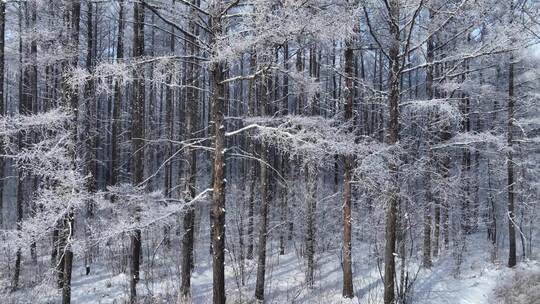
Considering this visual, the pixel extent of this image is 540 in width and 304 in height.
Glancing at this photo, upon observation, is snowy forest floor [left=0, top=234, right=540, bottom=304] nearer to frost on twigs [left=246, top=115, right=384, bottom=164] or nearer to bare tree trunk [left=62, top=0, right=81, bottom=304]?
bare tree trunk [left=62, top=0, right=81, bottom=304]

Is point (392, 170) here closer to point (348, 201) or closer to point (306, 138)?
point (348, 201)

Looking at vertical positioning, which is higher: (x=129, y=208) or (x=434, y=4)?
(x=434, y=4)

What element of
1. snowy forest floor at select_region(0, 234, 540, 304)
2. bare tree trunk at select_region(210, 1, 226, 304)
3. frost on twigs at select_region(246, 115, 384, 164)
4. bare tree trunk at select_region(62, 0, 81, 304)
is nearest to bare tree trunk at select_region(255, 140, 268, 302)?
snowy forest floor at select_region(0, 234, 540, 304)

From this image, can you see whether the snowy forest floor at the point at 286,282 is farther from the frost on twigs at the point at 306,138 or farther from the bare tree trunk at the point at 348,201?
the frost on twigs at the point at 306,138

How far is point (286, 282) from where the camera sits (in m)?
13.7

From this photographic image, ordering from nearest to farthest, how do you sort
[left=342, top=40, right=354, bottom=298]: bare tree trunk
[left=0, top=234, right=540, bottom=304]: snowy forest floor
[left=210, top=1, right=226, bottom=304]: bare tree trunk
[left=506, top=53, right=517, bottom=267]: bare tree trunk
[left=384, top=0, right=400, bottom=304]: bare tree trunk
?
1. [left=210, top=1, right=226, bottom=304]: bare tree trunk
2. [left=384, top=0, right=400, bottom=304]: bare tree trunk
3. [left=0, top=234, right=540, bottom=304]: snowy forest floor
4. [left=342, top=40, right=354, bottom=298]: bare tree trunk
5. [left=506, top=53, right=517, bottom=267]: bare tree trunk

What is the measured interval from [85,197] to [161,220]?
2639 millimetres

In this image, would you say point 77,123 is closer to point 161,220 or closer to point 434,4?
point 161,220

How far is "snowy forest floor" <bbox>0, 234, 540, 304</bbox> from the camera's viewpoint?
36.8 feet

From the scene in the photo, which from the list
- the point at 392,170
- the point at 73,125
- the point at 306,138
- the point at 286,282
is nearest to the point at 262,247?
the point at 286,282

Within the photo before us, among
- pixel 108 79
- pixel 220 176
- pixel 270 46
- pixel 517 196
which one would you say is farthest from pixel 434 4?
pixel 517 196

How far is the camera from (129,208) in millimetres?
10352

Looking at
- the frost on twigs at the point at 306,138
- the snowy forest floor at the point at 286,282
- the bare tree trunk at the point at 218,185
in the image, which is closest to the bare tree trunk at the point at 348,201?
the snowy forest floor at the point at 286,282

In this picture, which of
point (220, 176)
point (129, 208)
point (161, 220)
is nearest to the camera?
point (161, 220)
